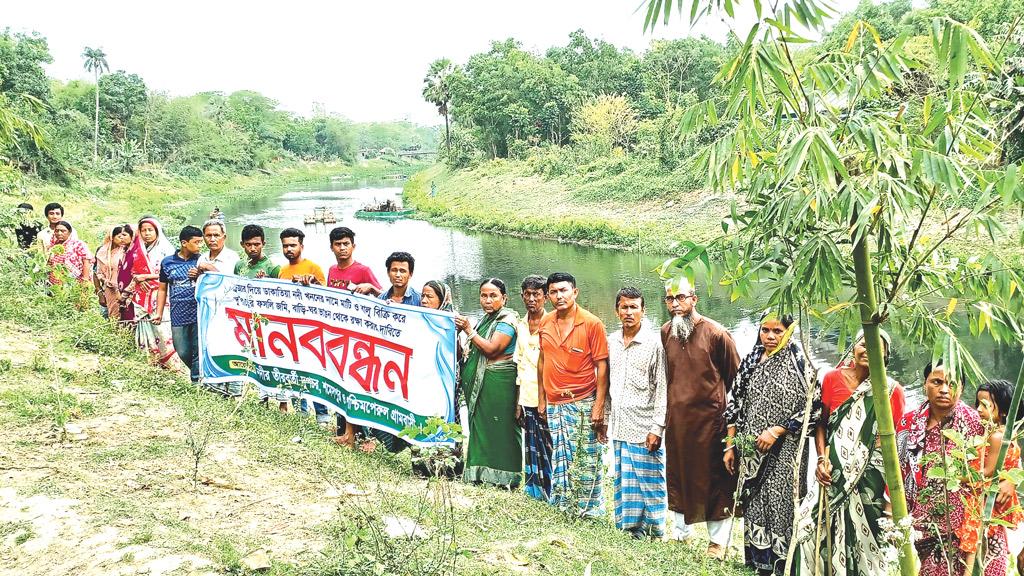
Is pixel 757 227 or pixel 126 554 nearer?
pixel 757 227

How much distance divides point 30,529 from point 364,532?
1598mm

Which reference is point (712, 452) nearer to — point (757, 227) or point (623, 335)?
point (623, 335)

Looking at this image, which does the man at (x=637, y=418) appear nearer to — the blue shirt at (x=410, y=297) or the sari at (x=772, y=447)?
the sari at (x=772, y=447)

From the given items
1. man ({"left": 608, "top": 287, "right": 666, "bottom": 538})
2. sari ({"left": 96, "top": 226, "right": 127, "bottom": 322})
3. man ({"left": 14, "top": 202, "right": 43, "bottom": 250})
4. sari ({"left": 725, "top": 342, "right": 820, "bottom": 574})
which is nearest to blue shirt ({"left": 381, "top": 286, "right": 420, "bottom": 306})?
man ({"left": 608, "top": 287, "right": 666, "bottom": 538})

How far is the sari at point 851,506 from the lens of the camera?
3.23 metres

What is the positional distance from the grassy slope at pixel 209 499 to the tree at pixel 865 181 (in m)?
1.52

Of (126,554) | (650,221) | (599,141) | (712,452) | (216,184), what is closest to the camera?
(126,554)

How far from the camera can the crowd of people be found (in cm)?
325

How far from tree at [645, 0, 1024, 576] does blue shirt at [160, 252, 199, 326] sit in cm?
445

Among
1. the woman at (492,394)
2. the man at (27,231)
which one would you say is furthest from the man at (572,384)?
the man at (27,231)

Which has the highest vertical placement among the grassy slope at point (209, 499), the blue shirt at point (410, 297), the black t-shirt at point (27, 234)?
the black t-shirt at point (27, 234)

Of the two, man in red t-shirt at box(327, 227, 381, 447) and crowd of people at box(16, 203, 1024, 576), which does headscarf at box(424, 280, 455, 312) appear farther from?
man in red t-shirt at box(327, 227, 381, 447)

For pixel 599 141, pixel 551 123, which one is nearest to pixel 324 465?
pixel 599 141

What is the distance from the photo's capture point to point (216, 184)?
53.9 metres
